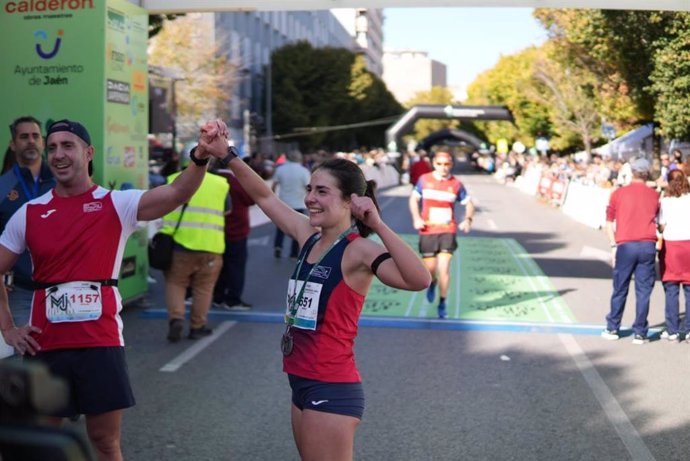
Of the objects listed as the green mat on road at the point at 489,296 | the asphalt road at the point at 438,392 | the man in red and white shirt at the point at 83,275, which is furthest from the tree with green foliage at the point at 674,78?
the man in red and white shirt at the point at 83,275

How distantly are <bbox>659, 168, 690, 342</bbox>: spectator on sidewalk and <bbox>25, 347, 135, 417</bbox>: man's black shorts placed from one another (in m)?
6.84

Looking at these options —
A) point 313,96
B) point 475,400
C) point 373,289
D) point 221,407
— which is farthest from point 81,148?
point 313,96

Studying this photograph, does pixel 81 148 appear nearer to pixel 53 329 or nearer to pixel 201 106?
pixel 53 329

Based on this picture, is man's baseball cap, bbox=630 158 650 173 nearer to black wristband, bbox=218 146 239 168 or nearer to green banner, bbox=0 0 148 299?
green banner, bbox=0 0 148 299

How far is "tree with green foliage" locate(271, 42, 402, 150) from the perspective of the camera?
2746 inches

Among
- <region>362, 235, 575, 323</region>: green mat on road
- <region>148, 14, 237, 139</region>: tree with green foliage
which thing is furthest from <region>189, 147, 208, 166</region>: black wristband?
<region>148, 14, 237, 139</region>: tree with green foliage

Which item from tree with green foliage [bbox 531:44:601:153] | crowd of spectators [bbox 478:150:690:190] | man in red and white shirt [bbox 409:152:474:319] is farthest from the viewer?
tree with green foliage [bbox 531:44:601:153]

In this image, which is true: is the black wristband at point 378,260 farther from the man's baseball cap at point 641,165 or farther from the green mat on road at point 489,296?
the green mat on road at point 489,296

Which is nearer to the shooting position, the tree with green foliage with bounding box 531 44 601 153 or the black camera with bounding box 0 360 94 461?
the black camera with bounding box 0 360 94 461

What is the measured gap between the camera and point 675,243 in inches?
377

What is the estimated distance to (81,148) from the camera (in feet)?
13.5

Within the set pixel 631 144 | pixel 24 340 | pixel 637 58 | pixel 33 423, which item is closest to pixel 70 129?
pixel 24 340

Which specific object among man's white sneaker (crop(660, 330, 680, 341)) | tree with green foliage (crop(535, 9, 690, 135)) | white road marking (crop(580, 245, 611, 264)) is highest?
tree with green foliage (crop(535, 9, 690, 135))

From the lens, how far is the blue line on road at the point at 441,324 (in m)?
Answer: 10.1
